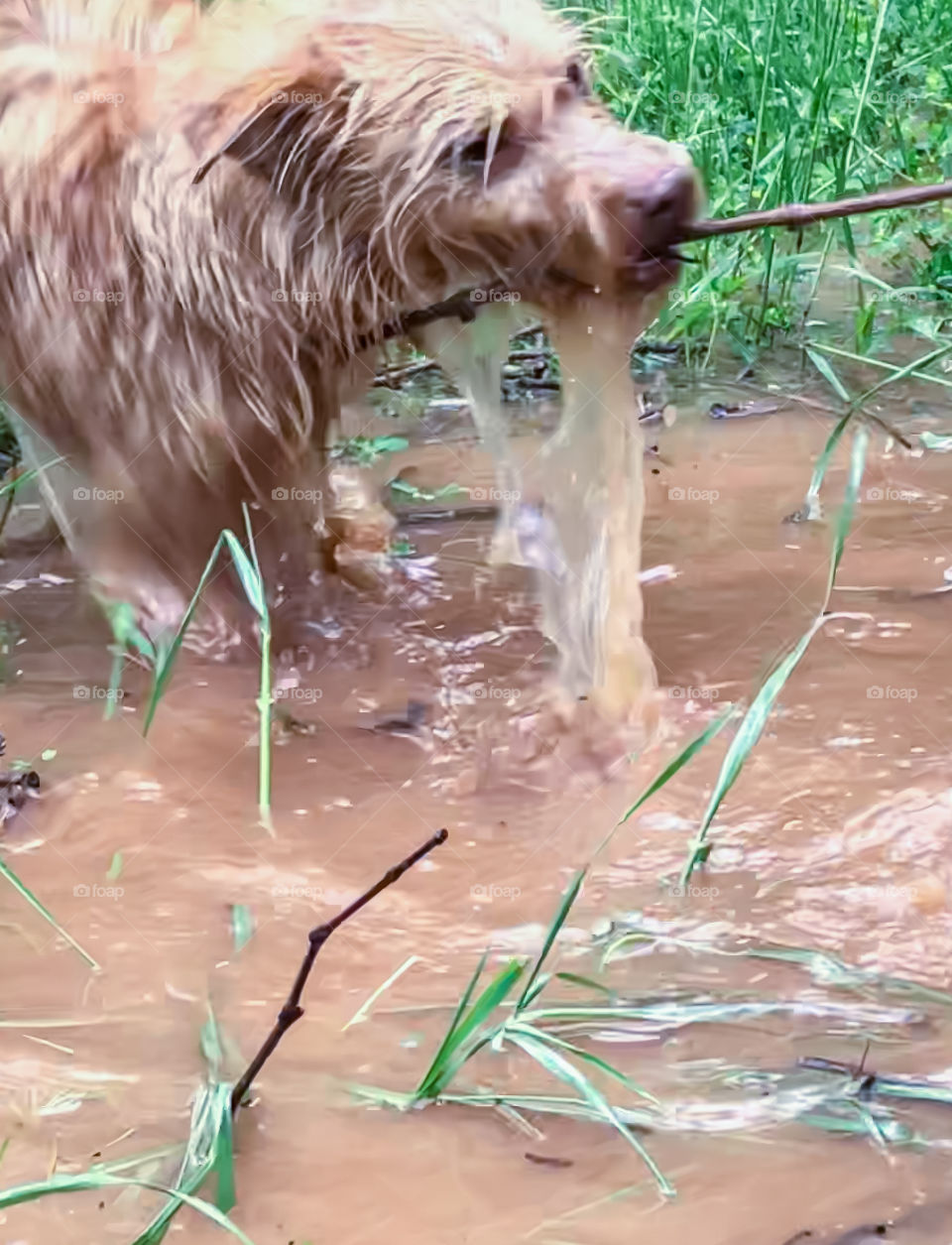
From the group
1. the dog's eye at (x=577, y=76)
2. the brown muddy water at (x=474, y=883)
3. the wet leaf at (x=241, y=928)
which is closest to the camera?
the brown muddy water at (x=474, y=883)

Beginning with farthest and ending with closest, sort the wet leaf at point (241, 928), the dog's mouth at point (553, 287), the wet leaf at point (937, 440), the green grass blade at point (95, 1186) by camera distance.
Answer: the wet leaf at point (937, 440), the dog's mouth at point (553, 287), the wet leaf at point (241, 928), the green grass blade at point (95, 1186)

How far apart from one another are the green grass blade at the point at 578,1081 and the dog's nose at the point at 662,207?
1.09m

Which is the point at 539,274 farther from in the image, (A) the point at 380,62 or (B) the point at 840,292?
(B) the point at 840,292

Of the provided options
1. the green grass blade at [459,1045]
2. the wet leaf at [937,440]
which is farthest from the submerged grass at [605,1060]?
the wet leaf at [937,440]

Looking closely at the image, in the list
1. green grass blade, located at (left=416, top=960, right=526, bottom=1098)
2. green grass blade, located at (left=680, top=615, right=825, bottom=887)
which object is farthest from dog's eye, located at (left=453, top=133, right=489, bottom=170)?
green grass blade, located at (left=416, top=960, right=526, bottom=1098)

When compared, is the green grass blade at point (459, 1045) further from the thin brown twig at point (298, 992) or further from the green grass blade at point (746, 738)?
the green grass blade at point (746, 738)

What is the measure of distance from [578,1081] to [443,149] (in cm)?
133

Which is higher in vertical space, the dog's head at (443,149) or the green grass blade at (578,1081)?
the dog's head at (443,149)

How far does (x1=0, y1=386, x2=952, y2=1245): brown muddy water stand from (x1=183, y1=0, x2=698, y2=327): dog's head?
0.67 meters

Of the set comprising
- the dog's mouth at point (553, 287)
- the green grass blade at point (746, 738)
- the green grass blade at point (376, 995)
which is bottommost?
the green grass blade at point (376, 995)

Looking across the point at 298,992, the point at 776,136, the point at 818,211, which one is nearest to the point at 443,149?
the point at 818,211

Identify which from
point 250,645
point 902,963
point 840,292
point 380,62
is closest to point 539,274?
point 380,62

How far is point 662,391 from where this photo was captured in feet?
10.7

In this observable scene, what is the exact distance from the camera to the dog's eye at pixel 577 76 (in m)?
1.99
